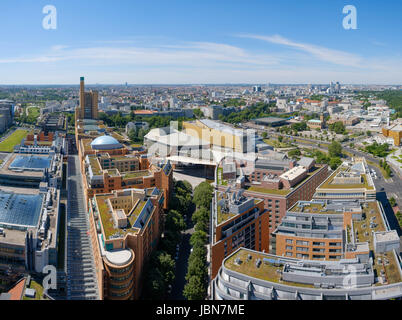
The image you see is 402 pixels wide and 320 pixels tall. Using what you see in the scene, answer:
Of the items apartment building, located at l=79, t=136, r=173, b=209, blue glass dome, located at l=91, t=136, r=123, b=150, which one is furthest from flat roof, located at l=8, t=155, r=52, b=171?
blue glass dome, located at l=91, t=136, r=123, b=150

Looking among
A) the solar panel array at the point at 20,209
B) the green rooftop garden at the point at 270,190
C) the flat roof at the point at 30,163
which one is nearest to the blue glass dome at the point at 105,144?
the flat roof at the point at 30,163

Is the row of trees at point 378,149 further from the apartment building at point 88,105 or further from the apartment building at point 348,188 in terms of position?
the apartment building at point 88,105

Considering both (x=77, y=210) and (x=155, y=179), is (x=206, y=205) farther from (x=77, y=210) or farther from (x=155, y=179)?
(x=77, y=210)

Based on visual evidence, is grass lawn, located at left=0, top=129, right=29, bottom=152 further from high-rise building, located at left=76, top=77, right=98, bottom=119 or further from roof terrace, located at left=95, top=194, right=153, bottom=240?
roof terrace, located at left=95, top=194, right=153, bottom=240

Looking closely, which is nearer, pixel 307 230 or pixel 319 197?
pixel 307 230
